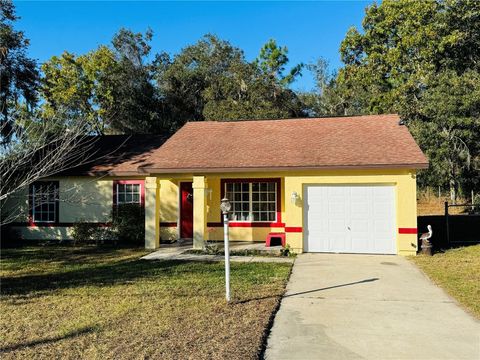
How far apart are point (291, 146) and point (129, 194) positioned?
6.39 m

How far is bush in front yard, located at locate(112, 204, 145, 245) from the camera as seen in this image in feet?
48.7

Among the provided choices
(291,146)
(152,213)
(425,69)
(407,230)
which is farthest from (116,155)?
(425,69)

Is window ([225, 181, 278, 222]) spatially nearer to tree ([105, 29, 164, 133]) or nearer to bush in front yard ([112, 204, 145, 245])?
bush in front yard ([112, 204, 145, 245])

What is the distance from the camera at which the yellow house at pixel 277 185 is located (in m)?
12.1

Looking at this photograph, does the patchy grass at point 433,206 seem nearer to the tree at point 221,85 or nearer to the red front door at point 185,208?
the tree at point 221,85

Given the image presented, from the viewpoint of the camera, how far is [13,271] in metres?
10.1

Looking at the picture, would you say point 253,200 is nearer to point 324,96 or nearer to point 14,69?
point 14,69

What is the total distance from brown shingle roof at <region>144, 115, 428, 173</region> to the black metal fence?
11.3 feet

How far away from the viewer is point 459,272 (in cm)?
938

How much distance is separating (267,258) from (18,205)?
10.5 m

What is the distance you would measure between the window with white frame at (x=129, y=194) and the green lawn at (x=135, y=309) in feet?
15.6

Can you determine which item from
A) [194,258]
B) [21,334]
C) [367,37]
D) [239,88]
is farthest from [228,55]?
[21,334]

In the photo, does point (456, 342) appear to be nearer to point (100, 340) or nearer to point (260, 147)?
point (100, 340)

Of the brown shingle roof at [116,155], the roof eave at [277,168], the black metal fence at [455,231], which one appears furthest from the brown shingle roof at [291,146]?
the black metal fence at [455,231]
